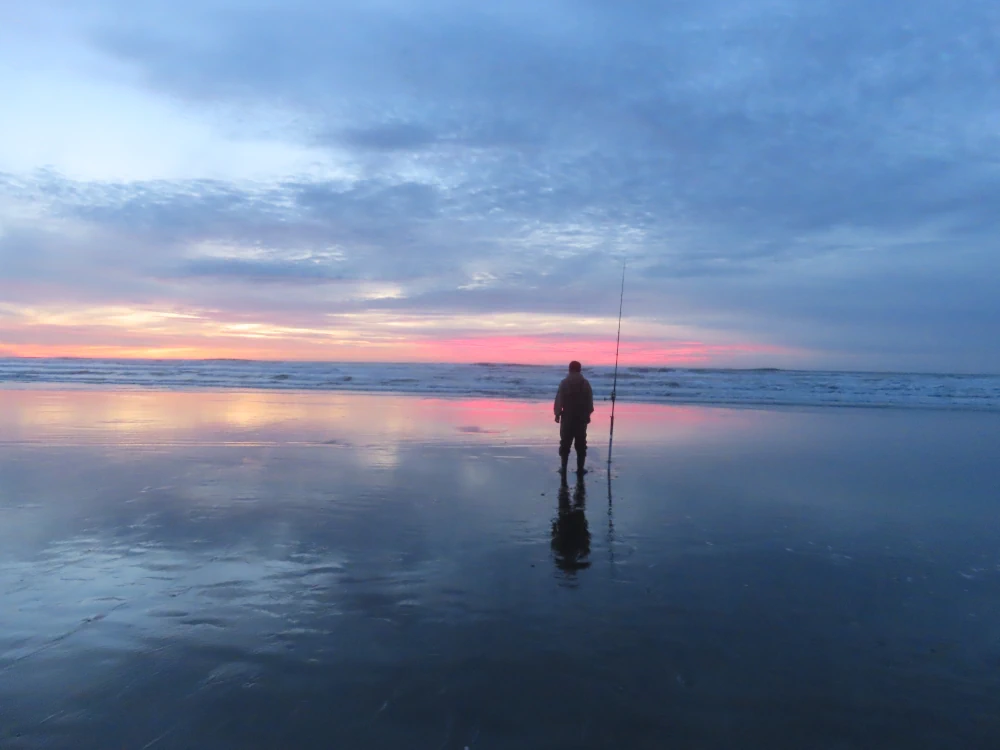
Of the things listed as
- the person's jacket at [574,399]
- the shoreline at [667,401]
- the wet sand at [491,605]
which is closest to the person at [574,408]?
the person's jacket at [574,399]

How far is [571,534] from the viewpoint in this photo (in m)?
7.04

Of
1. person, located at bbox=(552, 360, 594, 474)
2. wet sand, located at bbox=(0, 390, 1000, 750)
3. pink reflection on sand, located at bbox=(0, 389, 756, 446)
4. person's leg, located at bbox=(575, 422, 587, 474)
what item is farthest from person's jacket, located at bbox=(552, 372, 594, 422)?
pink reflection on sand, located at bbox=(0, 389, 756, 446)

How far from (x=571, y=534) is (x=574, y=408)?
3454mm

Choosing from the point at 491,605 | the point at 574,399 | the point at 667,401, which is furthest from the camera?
the point at 667,401

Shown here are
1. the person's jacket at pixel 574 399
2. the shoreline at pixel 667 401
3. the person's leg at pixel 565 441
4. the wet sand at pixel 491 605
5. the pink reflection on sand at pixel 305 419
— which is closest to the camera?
the wet sand at pixel 491 605

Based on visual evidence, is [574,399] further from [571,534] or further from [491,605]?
[491,605]

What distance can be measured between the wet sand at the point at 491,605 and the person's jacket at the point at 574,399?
Answer: 1029 millimetres

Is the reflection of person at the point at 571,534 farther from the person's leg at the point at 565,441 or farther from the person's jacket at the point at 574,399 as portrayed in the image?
the person's jacket at the point at 574,399

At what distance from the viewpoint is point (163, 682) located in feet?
12.5

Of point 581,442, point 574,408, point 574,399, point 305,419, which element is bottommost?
point 305,419

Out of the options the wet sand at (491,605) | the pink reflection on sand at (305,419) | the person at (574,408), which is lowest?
the wet sand at (491,605)

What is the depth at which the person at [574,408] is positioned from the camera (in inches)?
401

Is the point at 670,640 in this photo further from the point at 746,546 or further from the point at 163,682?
the point at 163,682

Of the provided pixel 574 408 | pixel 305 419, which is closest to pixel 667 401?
pixel 305 419
